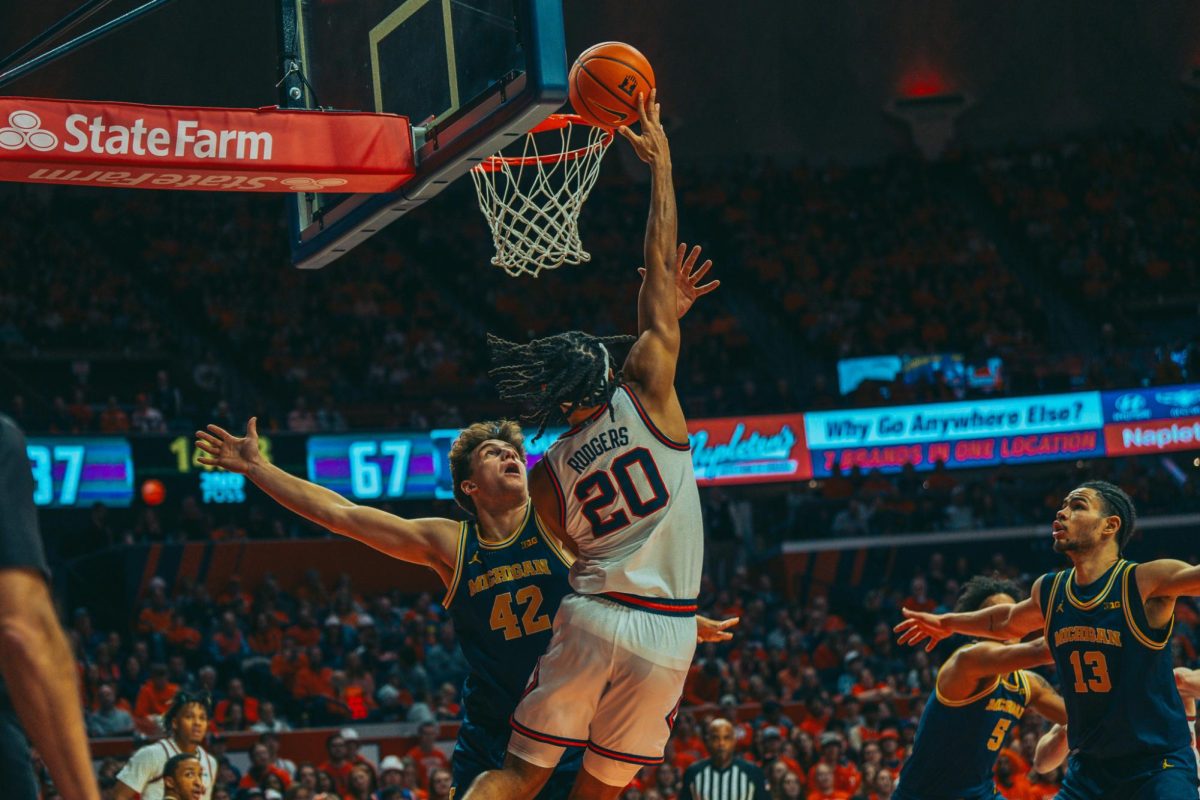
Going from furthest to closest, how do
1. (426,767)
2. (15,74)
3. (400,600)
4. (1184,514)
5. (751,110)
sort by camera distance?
(751,110) → (1184,514) → (400,600) → (426,767) → (15,74)

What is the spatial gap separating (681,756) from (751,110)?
1629cm

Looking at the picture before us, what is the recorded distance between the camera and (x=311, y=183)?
21.0ft

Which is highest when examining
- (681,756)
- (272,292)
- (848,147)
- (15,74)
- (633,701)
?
(848,147)

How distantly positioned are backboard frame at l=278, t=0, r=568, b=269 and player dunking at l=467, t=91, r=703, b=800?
1084mm

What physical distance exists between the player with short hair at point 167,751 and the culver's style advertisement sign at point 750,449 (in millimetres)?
13617

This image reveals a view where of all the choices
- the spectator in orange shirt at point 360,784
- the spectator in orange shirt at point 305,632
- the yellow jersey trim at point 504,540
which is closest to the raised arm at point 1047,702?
the yellow jersey trim at point 504,540

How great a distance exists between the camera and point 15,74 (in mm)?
6461

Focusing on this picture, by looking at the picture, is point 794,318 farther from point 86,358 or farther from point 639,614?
point 639,614

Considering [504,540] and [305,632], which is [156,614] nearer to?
[305,632]

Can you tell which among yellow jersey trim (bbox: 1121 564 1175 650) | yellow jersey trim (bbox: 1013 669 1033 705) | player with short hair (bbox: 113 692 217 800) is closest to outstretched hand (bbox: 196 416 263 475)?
player with short hair (bbox: 113 692 217 800)

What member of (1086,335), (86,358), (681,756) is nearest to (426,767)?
(681,756)

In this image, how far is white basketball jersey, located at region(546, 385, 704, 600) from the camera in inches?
185

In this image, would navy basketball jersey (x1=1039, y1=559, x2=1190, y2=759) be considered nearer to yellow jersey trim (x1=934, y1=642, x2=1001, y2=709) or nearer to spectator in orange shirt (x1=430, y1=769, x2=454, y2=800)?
yellow jersey trim (x1=934, y1=642, x2=1001, y2=709)

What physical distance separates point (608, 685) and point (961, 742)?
2.53 meters
